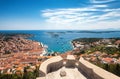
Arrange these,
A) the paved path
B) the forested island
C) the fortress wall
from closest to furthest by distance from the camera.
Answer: the fortress wall < the paved path < the forested island

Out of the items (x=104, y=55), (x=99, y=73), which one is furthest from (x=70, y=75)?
(x=104, y=55)

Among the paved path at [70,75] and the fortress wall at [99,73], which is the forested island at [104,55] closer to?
the paved path at [70,75]

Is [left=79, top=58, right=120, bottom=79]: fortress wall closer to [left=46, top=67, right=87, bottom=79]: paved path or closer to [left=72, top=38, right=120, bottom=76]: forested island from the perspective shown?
[left=46, top=67, right=87, bottom=79]: paved path

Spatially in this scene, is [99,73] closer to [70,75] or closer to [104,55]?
[70,75]

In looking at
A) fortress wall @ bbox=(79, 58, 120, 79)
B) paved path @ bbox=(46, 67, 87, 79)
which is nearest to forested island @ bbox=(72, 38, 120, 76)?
paved path @ bbox=(46, 67, 87, 79)

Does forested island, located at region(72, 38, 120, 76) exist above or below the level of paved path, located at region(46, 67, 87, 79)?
below

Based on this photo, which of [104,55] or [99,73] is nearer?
[99,73]

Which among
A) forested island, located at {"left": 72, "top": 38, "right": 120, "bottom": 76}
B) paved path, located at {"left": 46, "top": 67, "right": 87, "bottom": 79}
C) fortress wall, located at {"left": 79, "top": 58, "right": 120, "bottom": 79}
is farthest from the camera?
forested island, located at {"left": 72, "top": 38, "right": 120, "bottom": 76}

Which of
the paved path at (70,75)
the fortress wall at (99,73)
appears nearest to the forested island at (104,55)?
the paved path at (70,75)

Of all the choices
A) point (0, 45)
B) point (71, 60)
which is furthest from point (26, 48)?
point (71, 60)

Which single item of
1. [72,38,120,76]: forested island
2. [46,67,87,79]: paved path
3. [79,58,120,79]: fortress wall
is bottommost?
[72,38,120,76]: forested island

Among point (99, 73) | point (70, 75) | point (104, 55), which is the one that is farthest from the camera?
point (104, 55)
